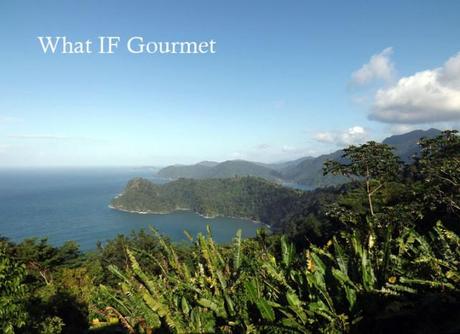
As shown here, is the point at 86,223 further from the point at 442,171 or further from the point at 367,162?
the point at 442,171

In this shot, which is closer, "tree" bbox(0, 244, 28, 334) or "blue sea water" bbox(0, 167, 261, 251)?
"tree" bbox(0, 244, 28, 334)

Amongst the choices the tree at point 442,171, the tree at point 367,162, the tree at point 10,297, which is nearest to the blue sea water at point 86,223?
the tree at point 367,162

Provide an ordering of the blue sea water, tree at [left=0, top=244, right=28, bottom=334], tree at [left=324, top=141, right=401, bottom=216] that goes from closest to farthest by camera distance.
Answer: tree at [left=0, top=244, right=28, bottom=334] → tree at [left=324, top=141, right=401, bottom=216] → the blue sea water

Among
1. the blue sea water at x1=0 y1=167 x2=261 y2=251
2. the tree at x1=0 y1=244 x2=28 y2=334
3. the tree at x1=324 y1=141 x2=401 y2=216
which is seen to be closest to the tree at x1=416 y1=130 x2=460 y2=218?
the tree at x1=324 y1=141 x2=401 y2=216

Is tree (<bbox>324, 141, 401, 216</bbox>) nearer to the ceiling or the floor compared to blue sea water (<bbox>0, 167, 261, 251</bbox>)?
nearer to the ceiling

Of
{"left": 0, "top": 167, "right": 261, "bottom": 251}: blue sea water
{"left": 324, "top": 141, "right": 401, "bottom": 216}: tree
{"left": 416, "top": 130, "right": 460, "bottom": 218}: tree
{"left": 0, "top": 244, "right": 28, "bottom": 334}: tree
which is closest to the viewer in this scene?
{"left": 0, "top": 244, "right": 28, "bottom": 334}: tree

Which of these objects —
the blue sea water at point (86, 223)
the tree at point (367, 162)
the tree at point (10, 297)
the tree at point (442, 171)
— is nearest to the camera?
the tree at point (10, 297)

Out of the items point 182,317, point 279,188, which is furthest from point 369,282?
point 279,188

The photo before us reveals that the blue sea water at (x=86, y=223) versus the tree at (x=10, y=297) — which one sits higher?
the tree at (x=10, y=297)

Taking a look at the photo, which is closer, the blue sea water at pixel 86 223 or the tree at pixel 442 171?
the tree at pixel 442 171

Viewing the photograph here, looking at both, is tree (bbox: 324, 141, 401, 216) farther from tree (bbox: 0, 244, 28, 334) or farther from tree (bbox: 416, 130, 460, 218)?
tree (bbox: 0, 244, 28, 334)

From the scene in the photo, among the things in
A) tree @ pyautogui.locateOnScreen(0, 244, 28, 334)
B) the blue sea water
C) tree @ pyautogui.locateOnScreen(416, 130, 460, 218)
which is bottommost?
the blue sea water

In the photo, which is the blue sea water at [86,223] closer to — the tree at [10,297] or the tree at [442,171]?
the tree at [442,171]
